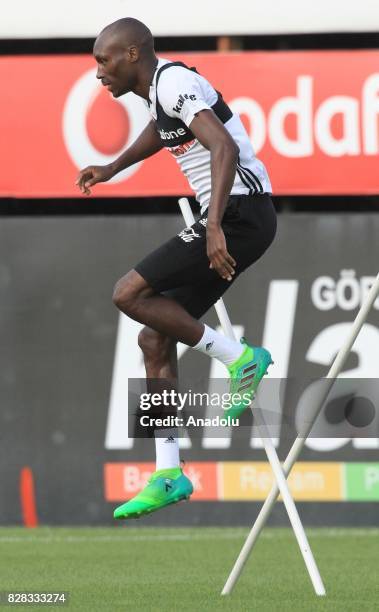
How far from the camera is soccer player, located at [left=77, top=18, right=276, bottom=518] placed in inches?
276

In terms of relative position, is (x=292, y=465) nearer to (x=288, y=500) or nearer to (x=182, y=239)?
(x=288, y=500)

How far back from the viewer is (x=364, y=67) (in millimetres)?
12539

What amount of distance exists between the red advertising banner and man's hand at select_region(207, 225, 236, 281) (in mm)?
5771

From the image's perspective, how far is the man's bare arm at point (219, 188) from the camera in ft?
22.1

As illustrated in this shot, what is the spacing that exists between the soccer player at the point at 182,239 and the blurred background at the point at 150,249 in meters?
5.14

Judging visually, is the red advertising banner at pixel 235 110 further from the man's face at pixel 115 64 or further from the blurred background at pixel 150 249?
the man's face at pixel 115 64

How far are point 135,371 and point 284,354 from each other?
117 centimetres

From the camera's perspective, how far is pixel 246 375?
716 cm

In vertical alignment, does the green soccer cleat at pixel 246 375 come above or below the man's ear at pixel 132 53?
below

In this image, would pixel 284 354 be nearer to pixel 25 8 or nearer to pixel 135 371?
pixel 135 371
